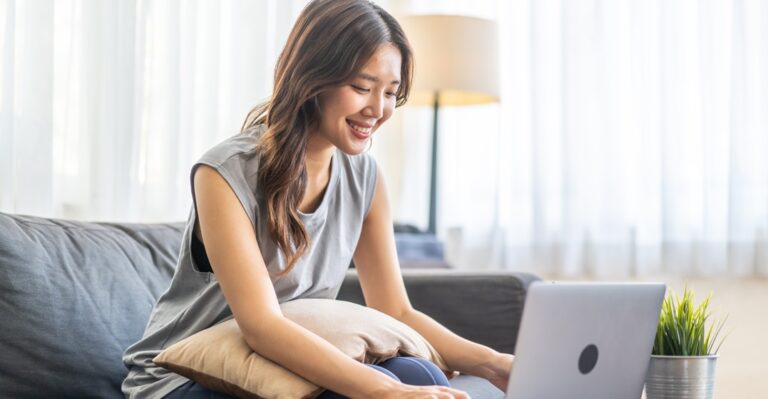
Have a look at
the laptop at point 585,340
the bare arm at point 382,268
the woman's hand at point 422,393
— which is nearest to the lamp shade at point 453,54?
the bare arm at point 382,268

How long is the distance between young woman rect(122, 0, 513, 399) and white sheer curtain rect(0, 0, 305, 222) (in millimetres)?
848

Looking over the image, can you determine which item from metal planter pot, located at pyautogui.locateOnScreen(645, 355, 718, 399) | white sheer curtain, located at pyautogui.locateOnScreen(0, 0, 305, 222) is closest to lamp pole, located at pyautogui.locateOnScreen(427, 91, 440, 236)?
white sheer curtain, located at pyautogui.locateOnScreen(0, 0, 305, 222)

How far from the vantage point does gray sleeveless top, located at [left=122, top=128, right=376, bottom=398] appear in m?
1.46

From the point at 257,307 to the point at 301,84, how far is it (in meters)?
0.37

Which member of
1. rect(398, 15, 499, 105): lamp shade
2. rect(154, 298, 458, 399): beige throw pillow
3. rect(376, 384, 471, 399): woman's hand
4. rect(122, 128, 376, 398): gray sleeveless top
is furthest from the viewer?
rect(398, 15, 499, 105): lamp shade

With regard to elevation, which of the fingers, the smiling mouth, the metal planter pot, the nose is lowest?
the metal planter pot

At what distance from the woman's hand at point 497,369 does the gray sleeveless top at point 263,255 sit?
287mm

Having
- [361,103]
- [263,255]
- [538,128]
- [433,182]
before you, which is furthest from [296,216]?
[538,128]

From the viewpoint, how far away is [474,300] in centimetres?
205

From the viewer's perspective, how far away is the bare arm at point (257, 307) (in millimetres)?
1274

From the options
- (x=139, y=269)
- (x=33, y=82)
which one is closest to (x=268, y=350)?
(x=139, y=269)

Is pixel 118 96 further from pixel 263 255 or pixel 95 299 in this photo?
pixel 263 255

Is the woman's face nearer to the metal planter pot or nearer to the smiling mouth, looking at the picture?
the smiling mouth

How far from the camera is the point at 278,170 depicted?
4.92 ft
